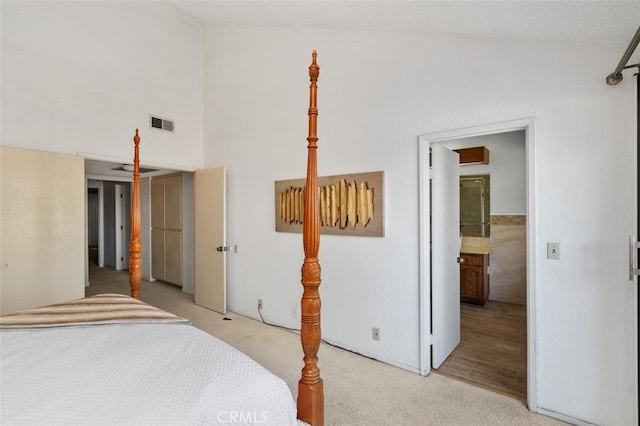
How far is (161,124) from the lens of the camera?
13.2ft

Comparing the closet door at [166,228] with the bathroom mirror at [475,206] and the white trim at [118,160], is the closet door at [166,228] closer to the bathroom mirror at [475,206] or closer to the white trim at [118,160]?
the white trim at [118,160]

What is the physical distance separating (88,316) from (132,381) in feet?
2.83

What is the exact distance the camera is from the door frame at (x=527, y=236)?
2105 millimetres

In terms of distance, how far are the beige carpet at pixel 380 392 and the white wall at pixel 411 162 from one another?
175 millimetres

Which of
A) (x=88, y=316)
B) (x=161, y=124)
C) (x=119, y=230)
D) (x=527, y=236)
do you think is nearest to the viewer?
(x=88, y=316)

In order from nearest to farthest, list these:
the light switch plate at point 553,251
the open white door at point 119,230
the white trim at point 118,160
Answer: the light switch plate at point 553,251 → the white trim at point 118,160 → the open white door at point 119,230

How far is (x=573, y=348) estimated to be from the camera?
6.54ft

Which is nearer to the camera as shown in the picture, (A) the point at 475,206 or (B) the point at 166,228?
(A) the point at 475,206

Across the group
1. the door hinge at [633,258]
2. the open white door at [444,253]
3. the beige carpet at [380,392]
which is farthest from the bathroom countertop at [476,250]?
the door hinge at [633,258]

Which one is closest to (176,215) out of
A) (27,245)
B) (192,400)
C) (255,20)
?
(27,245)

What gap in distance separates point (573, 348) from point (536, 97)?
1.66m

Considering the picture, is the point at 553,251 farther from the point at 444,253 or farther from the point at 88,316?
the point at 88,316

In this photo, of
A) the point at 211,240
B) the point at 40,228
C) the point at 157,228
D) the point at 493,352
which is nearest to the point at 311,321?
the point at 493,352

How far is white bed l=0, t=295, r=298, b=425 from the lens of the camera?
952 millimetres
